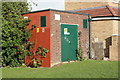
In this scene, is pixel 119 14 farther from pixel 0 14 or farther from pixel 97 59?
pixel 0 14

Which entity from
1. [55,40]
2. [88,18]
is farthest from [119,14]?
[55,40]

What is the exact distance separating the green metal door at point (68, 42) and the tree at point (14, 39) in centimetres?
202

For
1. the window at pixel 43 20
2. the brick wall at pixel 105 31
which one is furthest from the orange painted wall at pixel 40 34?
the brick wall at pixel 105 31

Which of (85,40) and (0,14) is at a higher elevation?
(0,14)

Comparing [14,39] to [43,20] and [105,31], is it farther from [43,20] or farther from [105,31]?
[105,31]

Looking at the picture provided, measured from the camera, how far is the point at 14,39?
13.7 meters

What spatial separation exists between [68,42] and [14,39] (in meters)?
3.20

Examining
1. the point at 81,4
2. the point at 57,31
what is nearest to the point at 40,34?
the point at 57,31

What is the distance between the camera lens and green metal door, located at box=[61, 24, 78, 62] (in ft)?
46.0

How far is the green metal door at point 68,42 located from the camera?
46.0 ft

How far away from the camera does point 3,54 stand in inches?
558

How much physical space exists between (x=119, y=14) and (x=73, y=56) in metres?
7.05

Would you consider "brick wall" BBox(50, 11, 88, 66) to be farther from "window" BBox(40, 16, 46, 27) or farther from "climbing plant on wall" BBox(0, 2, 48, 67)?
"climbing plant on wall" BBox(0, 2, 48, 67)

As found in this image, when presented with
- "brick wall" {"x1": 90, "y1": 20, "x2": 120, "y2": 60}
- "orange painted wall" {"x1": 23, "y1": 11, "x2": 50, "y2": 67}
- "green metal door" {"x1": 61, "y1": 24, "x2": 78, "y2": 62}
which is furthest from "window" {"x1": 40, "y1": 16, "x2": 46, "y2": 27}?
"brick wall" {"x1": 90, "y1": 20, "x2": 120, "y2": 60}
